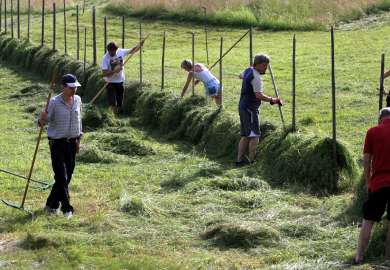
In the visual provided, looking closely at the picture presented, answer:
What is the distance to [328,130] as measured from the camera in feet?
45.6

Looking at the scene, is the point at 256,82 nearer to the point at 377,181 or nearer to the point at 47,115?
the point at 47,115

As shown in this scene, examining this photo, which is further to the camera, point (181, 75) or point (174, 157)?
point (181, 75)

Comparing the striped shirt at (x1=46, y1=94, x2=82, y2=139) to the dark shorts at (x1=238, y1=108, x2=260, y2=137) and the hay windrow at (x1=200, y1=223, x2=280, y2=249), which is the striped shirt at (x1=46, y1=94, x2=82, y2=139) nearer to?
the hay windrow at (x1=200, y1=223, x2=280, y2=249)

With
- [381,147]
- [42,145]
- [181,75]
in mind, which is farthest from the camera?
[181,75]

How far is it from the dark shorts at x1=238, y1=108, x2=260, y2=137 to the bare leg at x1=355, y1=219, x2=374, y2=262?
4.62 m

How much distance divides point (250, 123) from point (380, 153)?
15.4 ft

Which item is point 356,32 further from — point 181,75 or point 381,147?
point 381,147

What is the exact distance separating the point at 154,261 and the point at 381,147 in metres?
2.50

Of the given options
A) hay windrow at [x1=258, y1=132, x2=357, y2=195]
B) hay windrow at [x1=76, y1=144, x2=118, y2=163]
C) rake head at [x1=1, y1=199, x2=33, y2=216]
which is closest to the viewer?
rake head at [x1=1, y1=199, x2=33, y2=216]

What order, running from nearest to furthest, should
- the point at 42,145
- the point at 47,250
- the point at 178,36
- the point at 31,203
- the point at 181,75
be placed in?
the point at 47,250
the point at 31,203
the point at 42,145
the point at 181,75
the point at 178,36

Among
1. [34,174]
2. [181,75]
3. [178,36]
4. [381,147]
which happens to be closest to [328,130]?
[34,174]

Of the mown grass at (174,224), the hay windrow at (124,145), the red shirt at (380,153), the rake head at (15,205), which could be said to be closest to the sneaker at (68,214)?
the mown grass at (174,224)

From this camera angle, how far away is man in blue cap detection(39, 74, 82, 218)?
9664 millimetres

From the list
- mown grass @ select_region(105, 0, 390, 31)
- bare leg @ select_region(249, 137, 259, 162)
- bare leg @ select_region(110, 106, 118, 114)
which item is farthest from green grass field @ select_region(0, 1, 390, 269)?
mown grass @ select_region(105, 0, 390, 31)
